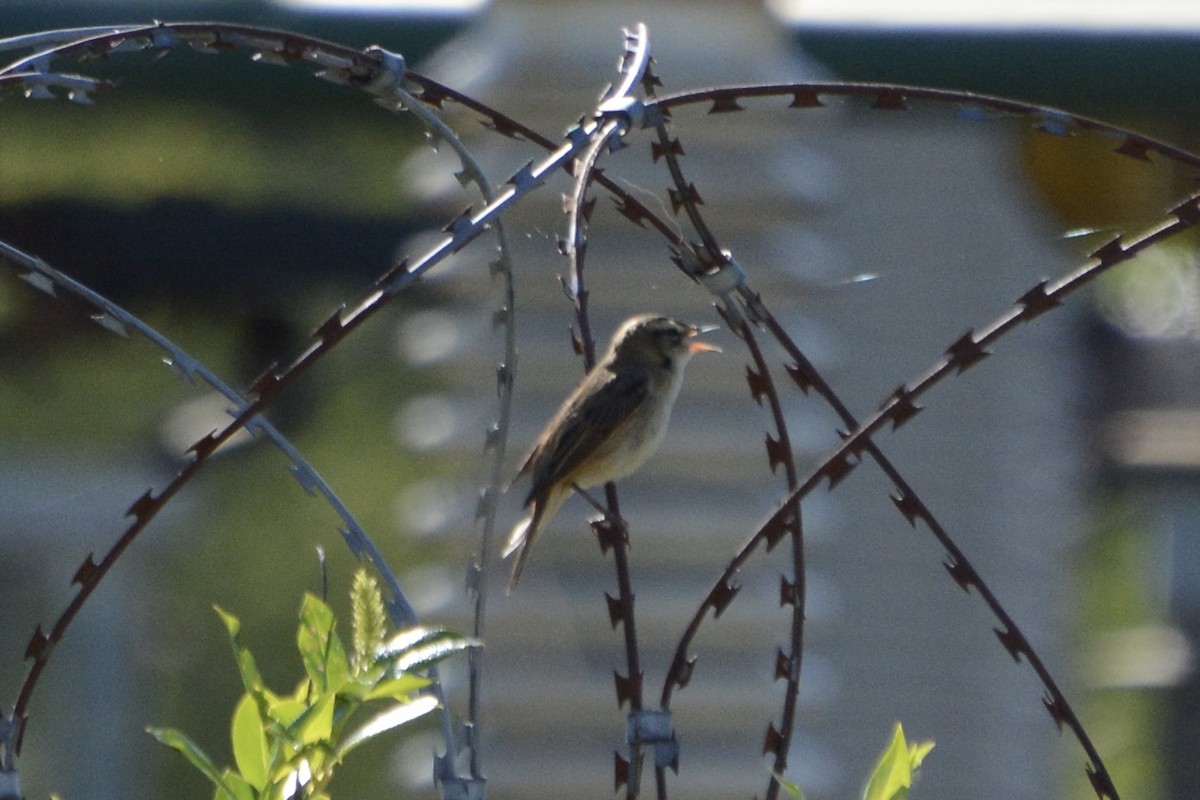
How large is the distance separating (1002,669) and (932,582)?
1.38 feet

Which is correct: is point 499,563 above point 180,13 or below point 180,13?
below

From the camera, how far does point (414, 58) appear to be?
7.08 metres

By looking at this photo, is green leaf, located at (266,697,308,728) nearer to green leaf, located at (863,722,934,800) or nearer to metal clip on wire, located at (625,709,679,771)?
metal clip on wire, located at (625,709,679,771)

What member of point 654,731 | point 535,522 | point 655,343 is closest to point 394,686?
point 654,731

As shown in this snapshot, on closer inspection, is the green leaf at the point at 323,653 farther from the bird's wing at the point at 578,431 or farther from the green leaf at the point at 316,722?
the bird's wing at the point at 578,431

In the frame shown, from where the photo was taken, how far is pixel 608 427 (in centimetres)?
457

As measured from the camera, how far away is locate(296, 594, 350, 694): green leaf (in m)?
2.18

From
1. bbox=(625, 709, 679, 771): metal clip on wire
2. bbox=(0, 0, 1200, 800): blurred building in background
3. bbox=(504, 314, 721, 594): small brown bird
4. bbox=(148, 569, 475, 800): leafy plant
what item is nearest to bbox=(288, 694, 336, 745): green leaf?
bbox=(148, 569, 475, 800): leafy plant

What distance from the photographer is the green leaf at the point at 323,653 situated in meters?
2.18

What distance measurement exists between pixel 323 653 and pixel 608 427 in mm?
2417

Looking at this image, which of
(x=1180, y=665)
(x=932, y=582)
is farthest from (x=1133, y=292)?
(x=932, y=582)

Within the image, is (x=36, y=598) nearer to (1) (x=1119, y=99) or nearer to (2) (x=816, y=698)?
(2) (x=816, y=698)

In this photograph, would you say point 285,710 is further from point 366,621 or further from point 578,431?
point 578,431

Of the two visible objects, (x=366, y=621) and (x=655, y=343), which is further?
(x=655, y=343)
